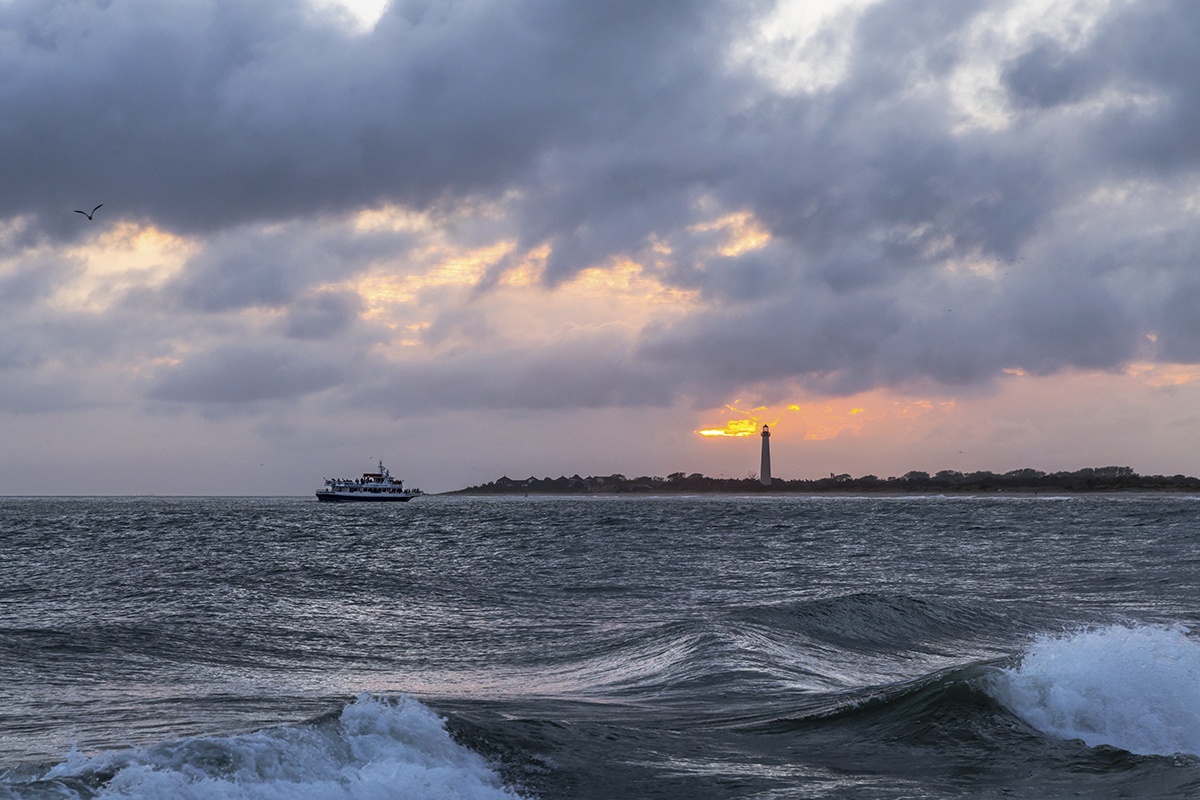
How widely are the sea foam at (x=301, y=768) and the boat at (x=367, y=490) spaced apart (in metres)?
154

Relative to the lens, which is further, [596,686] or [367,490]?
[367,490]

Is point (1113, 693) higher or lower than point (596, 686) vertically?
higher

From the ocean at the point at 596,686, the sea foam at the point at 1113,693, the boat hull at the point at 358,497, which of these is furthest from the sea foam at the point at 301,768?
the boat hull at the point at 358,497

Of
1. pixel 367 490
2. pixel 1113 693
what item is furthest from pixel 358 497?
pixel 1113 693

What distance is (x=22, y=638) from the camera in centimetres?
2005

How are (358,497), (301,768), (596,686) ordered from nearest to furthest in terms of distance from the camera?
1. (301,768)
2. (596,686)
3. (358,497)

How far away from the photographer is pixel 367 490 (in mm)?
162375

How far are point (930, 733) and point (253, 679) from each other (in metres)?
10.2

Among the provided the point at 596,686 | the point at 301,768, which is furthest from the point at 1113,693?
the point at 301,768

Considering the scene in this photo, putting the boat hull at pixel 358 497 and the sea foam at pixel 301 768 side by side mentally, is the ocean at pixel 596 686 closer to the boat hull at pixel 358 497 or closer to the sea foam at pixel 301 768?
the sea foam at pixel 301 768

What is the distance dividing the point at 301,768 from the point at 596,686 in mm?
7185

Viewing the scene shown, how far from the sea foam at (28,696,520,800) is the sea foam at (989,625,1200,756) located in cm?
765

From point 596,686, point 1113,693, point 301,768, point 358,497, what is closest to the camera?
point 301,768

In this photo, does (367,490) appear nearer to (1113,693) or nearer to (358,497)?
(358,497)
